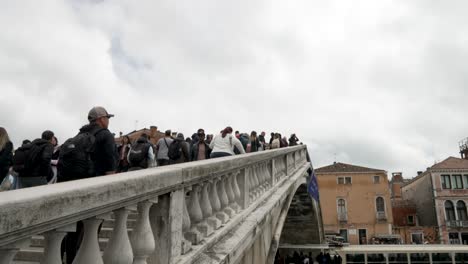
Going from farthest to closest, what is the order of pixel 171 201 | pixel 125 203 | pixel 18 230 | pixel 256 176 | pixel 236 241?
pixel 256 176 → pixel 236 241 → pixel 171 201 → pixel 125 203 → pixel 18 230

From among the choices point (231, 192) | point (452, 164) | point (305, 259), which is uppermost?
point (452, 164)

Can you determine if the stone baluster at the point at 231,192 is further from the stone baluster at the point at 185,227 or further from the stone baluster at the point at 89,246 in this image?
the stone baluster at the point at 89,246

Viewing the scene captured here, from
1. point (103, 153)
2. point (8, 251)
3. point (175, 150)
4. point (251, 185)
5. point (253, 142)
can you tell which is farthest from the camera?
point (253, 142)

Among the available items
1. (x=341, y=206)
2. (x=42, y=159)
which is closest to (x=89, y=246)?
(x=42, y=159)

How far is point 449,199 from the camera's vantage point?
118ft

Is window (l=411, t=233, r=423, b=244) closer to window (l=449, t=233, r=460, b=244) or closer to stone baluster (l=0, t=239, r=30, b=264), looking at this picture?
window (l=449, t=233, r=460, b=244)

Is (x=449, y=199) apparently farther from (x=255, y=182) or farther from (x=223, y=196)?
(x=223, y=196)

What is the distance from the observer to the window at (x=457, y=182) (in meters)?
36.3

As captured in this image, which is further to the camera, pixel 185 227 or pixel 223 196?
pixel 223 196

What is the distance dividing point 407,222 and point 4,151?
4305cm

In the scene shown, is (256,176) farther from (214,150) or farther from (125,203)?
(125,203)

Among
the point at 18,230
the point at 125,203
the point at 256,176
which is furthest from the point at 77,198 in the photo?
the point at 256,176

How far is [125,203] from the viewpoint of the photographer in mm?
1752

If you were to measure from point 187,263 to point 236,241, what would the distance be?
1.01 m
